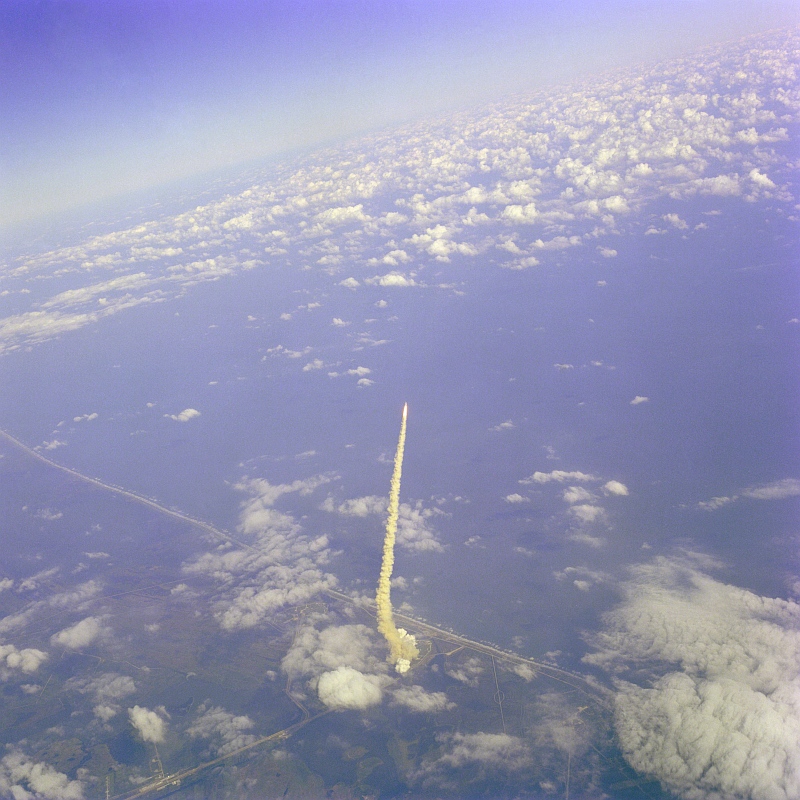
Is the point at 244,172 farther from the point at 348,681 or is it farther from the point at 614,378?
the point at 348,681

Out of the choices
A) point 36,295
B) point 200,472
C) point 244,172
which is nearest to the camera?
point 200,472

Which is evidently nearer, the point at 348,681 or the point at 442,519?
the point at 348,681

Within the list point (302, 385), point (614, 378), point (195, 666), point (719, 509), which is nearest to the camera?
point (195, 666)

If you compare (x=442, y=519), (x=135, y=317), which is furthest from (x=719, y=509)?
(x=135, y=317)

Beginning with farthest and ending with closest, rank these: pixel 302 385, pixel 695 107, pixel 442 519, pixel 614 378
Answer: pixel 695 107 < pixel 302 385 < pixel 614 378 < pixel 442 519

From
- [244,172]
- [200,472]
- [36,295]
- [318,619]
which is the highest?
[244,172]

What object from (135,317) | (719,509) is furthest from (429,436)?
A: (135,317)

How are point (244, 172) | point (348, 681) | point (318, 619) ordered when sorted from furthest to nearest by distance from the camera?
point (244, 172), point (318, 619), point (348, 681)

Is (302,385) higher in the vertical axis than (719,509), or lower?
higher

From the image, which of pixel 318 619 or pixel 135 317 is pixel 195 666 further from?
pixel 135 317
